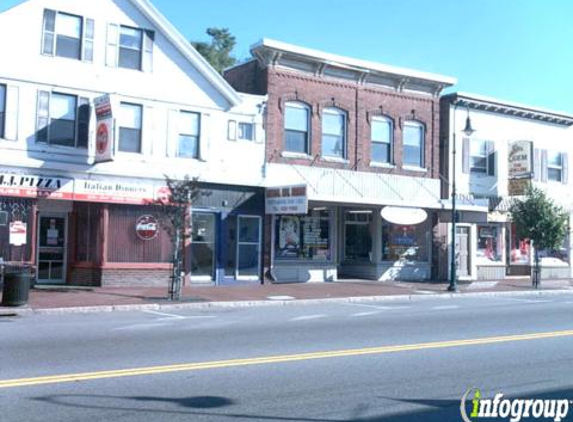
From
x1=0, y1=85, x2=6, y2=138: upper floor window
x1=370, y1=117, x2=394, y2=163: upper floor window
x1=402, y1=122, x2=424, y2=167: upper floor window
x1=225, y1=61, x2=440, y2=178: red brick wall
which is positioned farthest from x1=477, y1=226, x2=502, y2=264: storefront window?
x1=0, y1=85, x2=6, y2=138: upper floor window

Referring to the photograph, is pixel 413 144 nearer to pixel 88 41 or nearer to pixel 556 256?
pixel 556 256

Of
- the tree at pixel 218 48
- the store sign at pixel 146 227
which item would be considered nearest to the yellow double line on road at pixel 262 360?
the store sign at pixel 146 227

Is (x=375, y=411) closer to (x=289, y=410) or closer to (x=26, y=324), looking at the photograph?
(x=289, y=410)

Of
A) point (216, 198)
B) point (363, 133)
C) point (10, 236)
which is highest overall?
point (363, 133)

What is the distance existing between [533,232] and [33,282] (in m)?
17.3

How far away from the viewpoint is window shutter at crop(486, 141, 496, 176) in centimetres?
2972

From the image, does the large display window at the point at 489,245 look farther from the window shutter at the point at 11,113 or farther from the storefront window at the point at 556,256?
the window shutter at the point at 11,113

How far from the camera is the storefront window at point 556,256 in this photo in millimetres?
31578

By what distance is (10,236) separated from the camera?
768 inches

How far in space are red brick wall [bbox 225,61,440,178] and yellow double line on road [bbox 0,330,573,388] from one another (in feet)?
44.6

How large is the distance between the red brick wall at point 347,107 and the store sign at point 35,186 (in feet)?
23.1

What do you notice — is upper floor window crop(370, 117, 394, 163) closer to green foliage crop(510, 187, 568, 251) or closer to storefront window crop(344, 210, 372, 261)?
storefront window crop(344, 210, 372, 261)

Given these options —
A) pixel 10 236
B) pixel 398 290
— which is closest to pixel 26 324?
pixel 10 236

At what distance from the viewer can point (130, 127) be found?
21.8 m
